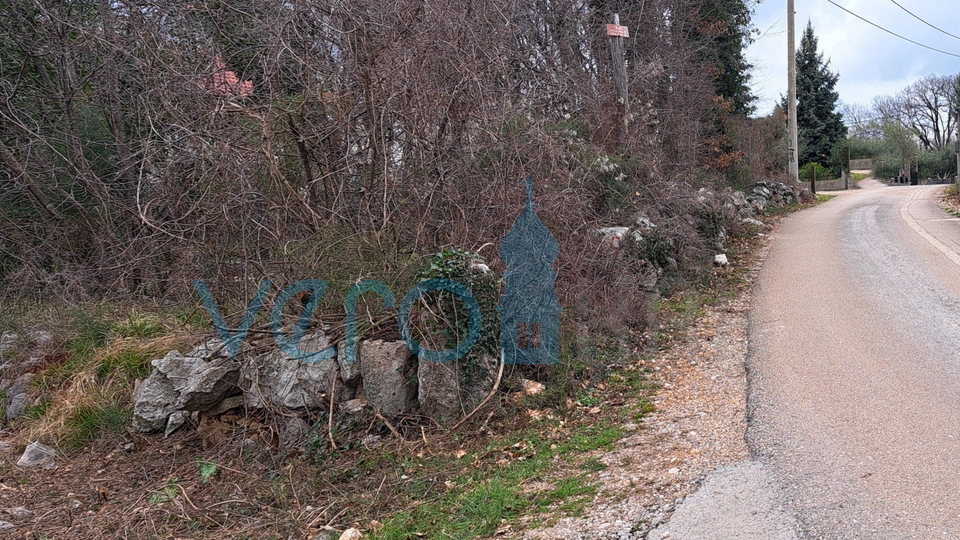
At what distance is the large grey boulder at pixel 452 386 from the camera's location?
596cm

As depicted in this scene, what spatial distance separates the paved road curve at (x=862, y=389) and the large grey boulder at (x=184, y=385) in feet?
16.2

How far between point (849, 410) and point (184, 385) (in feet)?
19.4

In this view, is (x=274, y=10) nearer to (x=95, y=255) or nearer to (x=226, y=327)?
(x=226, y=327)

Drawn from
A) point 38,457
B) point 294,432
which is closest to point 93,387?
point 38,457

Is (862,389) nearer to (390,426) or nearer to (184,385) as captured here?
(390,426)

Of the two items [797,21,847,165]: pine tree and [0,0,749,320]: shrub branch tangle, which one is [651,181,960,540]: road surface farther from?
[797,21,847,165]: pine tree

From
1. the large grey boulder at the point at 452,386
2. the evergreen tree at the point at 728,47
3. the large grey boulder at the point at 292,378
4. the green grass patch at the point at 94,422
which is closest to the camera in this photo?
the large grey boulder at the point at 452,386

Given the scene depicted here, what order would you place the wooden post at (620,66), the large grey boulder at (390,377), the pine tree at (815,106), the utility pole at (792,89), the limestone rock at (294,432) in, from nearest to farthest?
the large grey boulder at (390,377) → the limestone rock at (294,432) → the wooden post at (620,66) → the utility pole at (792,89) → the pine tree at (815,106)

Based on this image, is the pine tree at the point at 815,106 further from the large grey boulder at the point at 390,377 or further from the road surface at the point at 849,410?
the large grey boulder at the point at 390,377

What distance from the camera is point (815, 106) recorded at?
34.2 meters

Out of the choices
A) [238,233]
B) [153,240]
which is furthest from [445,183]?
[153,240]

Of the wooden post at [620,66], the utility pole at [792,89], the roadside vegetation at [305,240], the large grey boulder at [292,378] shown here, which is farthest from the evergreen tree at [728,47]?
the large grey boulder at [292,378]

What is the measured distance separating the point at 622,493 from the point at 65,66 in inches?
400

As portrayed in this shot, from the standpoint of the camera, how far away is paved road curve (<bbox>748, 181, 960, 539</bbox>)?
3684 mm
